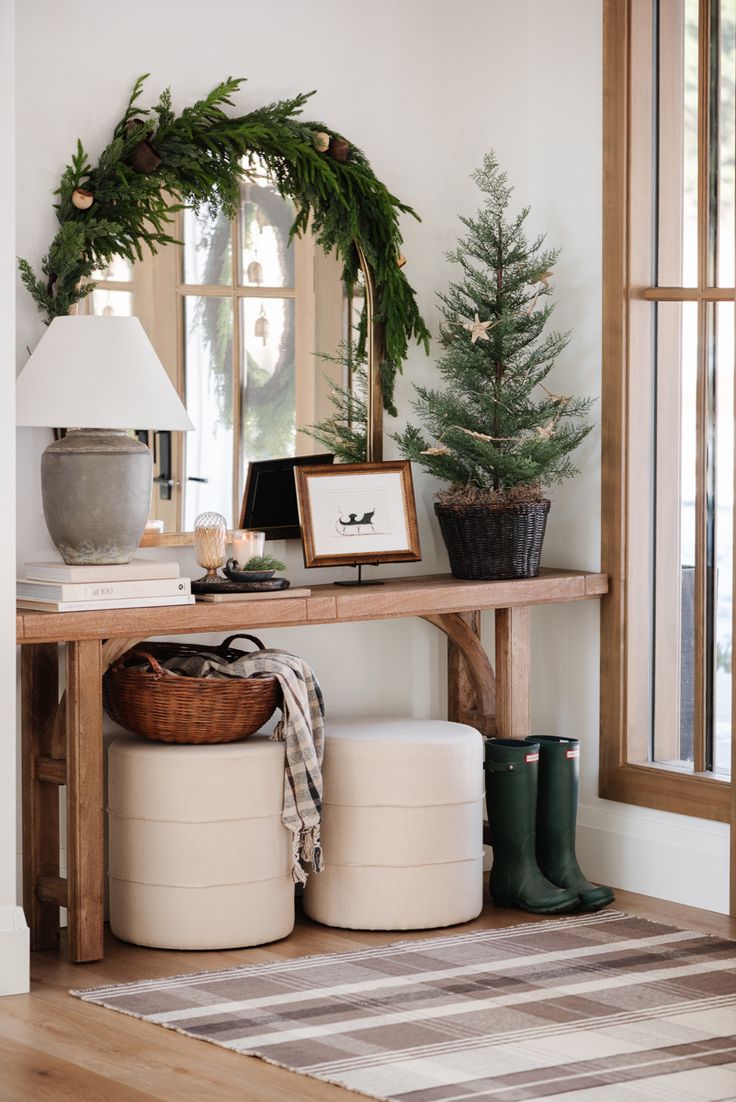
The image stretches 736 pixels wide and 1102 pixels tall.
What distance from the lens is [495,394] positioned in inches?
163

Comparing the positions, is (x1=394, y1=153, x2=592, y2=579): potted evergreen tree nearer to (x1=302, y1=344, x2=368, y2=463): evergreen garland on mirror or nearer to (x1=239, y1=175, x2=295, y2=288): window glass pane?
(x1=302, y1=344, x2=368, y2=463): evergreen garland on mirror

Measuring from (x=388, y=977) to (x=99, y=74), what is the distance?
85.2 inches

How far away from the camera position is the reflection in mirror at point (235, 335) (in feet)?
12.6

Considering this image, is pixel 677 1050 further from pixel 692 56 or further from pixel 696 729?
pixel 692 56

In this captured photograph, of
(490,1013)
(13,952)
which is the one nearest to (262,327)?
(13,952)

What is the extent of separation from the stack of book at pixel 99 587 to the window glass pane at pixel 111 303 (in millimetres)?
621

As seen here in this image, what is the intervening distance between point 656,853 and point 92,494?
1781mm

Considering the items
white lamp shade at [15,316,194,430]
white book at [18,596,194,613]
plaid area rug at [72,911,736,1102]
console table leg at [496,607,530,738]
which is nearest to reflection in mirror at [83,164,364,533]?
white lamp shade at [15,316,194,430]

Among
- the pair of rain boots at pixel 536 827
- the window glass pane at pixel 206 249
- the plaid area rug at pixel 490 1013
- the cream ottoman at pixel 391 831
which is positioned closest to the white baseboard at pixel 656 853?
the pair of rain boots at pixel 536 827

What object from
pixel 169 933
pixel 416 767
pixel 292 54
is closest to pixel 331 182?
pixel 292 54

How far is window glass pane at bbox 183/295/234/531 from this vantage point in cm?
390

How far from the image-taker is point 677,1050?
2926mm

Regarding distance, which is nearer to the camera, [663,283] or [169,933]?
[169,933]

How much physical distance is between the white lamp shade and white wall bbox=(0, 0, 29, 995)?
0.40 feet
